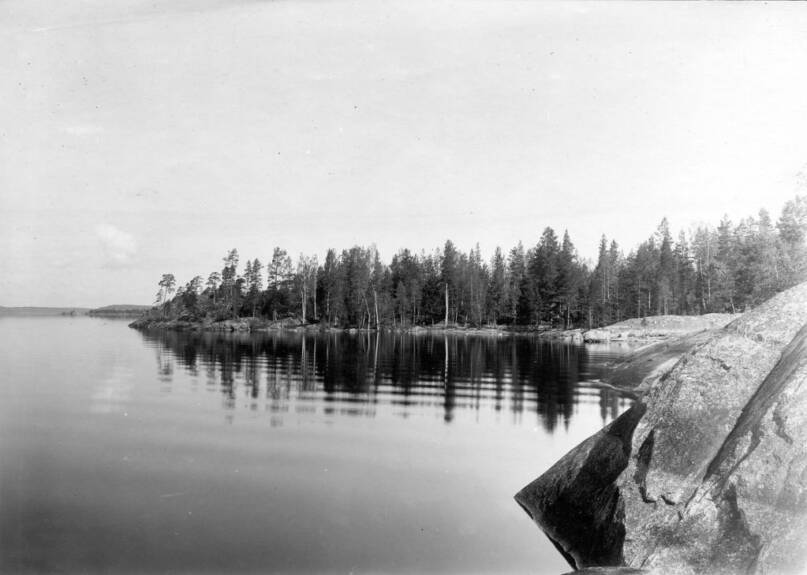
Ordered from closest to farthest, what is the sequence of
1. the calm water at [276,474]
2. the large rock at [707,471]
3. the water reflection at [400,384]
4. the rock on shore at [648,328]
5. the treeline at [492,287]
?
1. the large rock at [707,471]
2. the calm water at [276,474]
3. the water reflection at [400,384]
4. the rock on shore at [648,328]
5. the treeline at [492,287]

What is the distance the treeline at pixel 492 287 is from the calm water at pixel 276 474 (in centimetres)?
8009

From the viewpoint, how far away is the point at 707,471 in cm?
802

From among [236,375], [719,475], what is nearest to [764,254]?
[236,375]

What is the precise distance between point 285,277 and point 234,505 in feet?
435

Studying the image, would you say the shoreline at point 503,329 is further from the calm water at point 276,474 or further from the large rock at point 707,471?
the large rock at point 707,471

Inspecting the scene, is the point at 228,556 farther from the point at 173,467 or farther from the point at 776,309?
the point at 776,309

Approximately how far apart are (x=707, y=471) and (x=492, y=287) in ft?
392

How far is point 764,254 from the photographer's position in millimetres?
55125

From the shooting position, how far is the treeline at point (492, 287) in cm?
10700

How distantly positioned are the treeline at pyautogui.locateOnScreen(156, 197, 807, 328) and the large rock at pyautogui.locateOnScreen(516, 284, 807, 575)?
85771mm

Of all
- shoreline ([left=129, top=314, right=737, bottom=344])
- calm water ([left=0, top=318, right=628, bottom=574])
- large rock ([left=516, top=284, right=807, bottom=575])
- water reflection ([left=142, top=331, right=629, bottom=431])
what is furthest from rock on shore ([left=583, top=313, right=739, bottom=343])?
large rock ([left=516, top=284, right=807, bottom=575])

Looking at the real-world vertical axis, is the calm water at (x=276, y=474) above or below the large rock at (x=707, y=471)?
below

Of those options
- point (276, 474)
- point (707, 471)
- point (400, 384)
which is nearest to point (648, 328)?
point (400, 384)

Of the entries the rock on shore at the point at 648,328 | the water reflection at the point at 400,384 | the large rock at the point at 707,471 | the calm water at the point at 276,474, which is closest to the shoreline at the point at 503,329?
the rock on shore at the point at 648,328
